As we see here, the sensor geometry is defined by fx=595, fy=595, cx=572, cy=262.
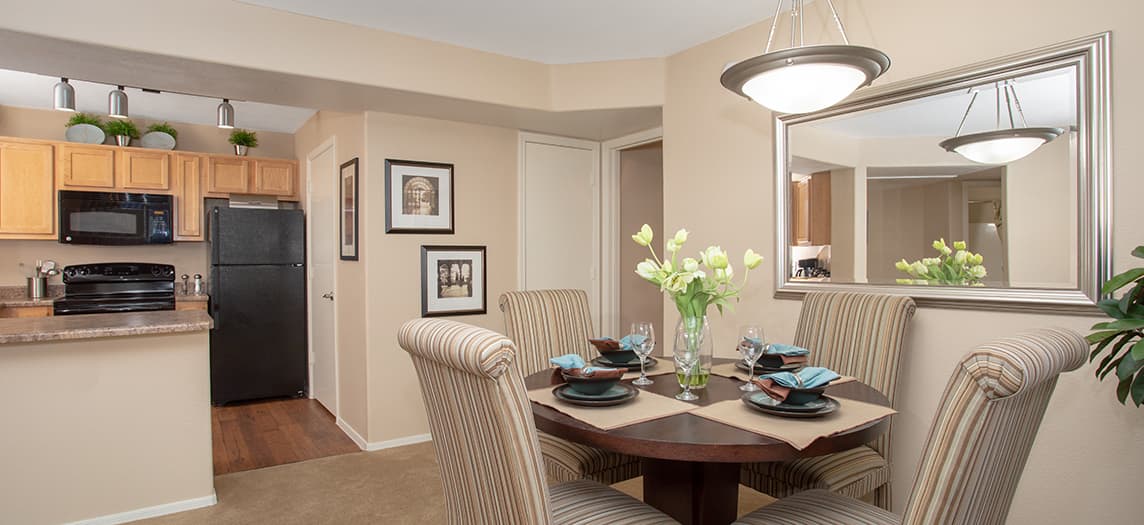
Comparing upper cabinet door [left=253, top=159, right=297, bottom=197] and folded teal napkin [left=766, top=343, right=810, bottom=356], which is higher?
upper cabinet door [left=253, top=159, right=297, bottom=197]

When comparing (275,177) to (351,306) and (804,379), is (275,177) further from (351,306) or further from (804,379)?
(804,379)

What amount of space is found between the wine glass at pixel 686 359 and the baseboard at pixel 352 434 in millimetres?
2491

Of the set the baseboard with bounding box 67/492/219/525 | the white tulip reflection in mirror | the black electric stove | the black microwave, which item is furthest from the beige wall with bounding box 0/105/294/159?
the white tulip reflection in mirror

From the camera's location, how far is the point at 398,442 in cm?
365

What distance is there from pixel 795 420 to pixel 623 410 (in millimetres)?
432

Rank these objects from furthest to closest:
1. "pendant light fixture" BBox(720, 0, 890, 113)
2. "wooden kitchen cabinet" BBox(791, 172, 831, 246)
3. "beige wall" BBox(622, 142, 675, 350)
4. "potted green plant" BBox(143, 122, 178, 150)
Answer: "potted green plant" BBox(143, 122, 178, 150)
"beige wall" BBox(622, 142, 675, 350)
"wooden kitchen cabinet" BBox(791, 172, 831, 246)
"pendant light fixture" BBox(720, 0, 890, 113)

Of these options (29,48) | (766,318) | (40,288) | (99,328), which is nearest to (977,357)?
(766,318)

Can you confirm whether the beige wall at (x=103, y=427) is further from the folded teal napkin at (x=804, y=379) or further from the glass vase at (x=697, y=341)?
the folded teal napkin at (x=804, y=379)

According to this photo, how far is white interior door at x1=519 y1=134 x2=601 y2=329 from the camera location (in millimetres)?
4141

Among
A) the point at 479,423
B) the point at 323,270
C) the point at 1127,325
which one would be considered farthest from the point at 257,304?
the point at 1127,325

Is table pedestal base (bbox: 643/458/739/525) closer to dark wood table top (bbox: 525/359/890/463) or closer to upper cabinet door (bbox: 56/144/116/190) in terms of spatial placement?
dark wood table top (bbox: 525/359/890/463)

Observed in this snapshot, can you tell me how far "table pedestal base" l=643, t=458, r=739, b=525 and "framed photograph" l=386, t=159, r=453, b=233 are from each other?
240 cm

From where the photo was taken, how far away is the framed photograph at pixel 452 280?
3.74 meters

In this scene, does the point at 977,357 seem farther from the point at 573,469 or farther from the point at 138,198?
the point at 138,198
